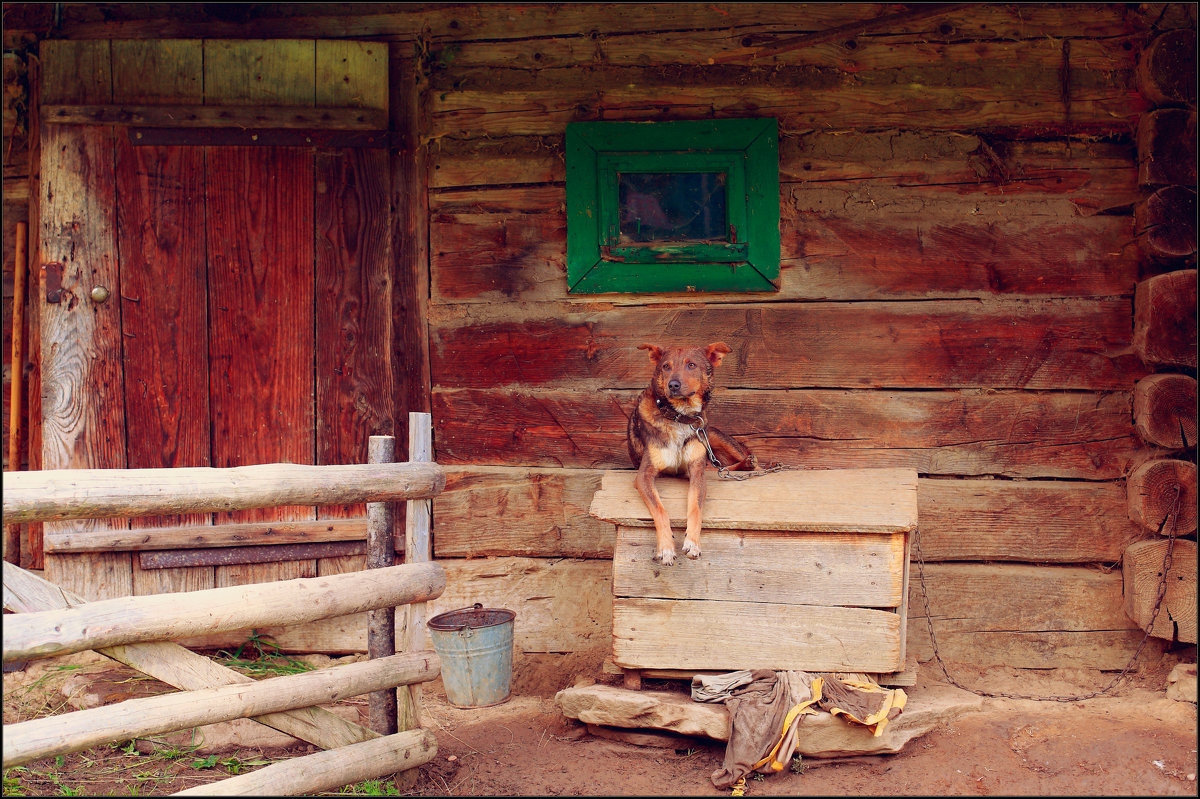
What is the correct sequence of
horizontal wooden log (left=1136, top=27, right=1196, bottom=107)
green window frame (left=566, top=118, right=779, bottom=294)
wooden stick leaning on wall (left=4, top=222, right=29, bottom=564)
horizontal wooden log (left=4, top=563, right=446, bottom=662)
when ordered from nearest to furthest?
1. horizontal wooden log (left=4, top=563, right=446, bottom=662)
2. horizontal wooden log (left=1136, top=27, right=1196, bottom=107)
3. green window frame (left=566, top=118, right=779, bottom=294)
4. wooden stick leaning on wall (left=4, top=222, right=29, bottom=564)

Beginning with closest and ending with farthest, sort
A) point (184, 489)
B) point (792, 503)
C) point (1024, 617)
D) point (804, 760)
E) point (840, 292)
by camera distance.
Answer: point (184, 489) < point (804, 760) < point (792, 503) < point (1024, 617) < point (840, 292)

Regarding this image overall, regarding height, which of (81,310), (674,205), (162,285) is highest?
(674,205)

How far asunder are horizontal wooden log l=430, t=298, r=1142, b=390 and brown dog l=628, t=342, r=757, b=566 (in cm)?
57

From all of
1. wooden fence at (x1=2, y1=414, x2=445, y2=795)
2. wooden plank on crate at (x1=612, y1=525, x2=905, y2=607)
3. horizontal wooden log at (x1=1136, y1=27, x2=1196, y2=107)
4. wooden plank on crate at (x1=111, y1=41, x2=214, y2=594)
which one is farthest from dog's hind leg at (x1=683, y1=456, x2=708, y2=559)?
horizontal wooden log at (x1=1136, y1=27, x2=1196, y2=107)

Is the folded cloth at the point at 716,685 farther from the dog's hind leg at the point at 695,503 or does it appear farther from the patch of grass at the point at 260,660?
the patch of grass at the point at 260,660

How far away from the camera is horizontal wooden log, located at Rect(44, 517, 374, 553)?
4238 millimetres

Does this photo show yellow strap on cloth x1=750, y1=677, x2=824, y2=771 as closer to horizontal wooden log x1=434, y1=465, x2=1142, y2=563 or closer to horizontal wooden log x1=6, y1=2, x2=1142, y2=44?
horizontal wooden log x1=434, y1=465, x2=1142, y2=563

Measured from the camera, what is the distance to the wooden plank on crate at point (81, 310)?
14.1 feet

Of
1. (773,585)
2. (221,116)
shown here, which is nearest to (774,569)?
(773,585)

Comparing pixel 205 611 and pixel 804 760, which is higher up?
pixel 205 611

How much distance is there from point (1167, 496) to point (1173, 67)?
77.1 inches

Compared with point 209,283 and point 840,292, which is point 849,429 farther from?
point 209,283

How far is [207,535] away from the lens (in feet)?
14.1

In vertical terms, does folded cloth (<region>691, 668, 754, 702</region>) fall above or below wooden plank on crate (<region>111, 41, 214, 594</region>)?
below
